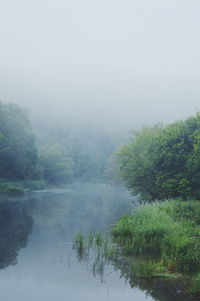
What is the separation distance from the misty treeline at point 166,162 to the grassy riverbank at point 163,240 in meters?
9.94

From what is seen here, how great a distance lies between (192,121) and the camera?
51000mm

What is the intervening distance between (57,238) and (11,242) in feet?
12.5

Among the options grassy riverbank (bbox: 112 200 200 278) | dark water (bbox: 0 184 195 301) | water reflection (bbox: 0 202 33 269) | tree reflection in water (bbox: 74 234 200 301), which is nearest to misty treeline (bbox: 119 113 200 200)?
grassy riverbank (bbox: 112 200 200 278)

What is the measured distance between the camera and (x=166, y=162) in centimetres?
5088

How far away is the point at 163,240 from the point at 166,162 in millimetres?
25455

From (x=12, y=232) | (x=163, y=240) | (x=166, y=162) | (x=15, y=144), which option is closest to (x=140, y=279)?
(x=163, y=240)

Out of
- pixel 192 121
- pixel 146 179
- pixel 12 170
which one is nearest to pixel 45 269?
pixel 192 121

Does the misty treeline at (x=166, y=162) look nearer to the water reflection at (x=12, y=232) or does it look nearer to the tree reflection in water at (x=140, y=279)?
the water reflection at (x=12, y=232)

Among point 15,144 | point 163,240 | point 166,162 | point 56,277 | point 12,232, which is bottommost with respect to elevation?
point 56,277

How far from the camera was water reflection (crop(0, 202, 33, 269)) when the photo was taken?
83.8 ft

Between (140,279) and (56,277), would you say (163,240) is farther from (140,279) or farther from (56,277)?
(56,277)

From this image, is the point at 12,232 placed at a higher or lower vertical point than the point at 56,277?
higher

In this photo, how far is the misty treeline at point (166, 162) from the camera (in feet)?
154

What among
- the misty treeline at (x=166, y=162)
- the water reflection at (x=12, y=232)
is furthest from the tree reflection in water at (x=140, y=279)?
the misty treeline at (x=166, y=162)
